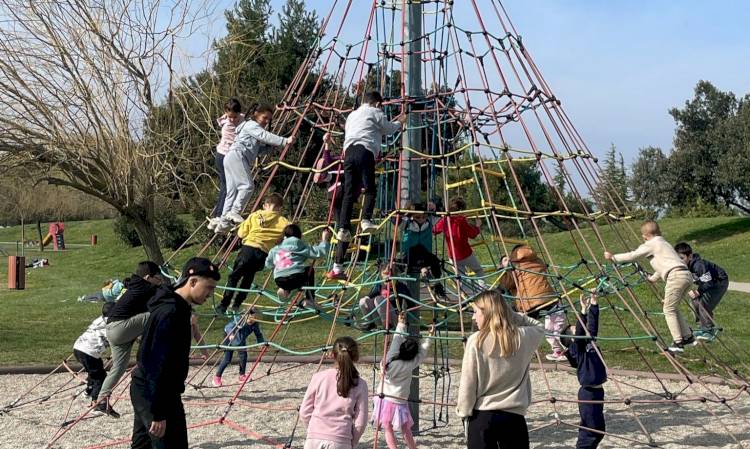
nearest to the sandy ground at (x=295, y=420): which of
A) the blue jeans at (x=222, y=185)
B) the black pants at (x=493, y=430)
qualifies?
the blue jeans at (x=222, y=185)

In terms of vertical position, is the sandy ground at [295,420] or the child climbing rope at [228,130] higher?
the child climbing rope at [228,130]

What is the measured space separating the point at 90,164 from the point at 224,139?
16.9 ft

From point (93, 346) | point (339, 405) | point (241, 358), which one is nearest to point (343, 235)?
point (339, 405)

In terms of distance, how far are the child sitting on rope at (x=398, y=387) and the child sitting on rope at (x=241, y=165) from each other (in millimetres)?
1776

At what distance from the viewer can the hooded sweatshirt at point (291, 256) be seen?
6461mm

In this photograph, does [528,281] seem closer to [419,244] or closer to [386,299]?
[419,244]

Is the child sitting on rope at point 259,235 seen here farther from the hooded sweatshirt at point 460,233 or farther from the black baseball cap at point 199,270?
the black baseball cap at point 199,270

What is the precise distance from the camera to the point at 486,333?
157 inches

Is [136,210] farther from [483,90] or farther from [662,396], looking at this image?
[662,396]

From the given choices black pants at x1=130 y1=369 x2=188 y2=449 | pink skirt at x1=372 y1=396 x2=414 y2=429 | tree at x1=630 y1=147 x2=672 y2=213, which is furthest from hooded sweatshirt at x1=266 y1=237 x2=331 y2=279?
tree at x1=630 y1=147 x2=672 y2=213

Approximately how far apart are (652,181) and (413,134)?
28.0 meters

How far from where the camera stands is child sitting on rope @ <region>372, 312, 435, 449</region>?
609 cm

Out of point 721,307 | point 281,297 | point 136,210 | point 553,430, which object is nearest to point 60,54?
point 136,210

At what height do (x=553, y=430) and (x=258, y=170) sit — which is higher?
(x=258, y=170)
